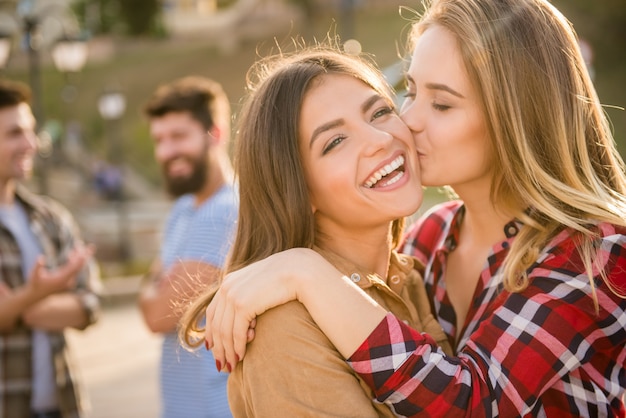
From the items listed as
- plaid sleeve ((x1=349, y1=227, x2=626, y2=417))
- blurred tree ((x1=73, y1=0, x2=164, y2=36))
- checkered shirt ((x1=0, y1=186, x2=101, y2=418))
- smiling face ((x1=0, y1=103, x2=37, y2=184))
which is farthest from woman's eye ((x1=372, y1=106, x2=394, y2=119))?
blurred tree ((x1=73, y1=0, x2=164, y2=36))

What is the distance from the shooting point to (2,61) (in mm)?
9914

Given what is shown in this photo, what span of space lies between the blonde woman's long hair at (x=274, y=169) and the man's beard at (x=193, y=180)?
214cm

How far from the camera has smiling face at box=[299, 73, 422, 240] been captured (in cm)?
253

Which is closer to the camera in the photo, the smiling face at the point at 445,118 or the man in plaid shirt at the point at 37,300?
the smiling face at the point at 445,118

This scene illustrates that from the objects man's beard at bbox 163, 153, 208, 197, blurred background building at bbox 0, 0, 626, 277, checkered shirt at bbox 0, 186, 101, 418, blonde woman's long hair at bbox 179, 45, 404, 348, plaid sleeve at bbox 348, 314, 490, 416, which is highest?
blonde woman's long hair at bbox 179, 45, 404, 348

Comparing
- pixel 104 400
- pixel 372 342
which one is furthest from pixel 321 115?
pixel 104 400

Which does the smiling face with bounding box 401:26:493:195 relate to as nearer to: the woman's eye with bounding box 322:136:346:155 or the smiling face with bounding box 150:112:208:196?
the woman's eye with bounding box 322:136:346:155

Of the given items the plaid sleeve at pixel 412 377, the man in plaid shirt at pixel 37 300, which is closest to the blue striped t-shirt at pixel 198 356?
the man in plaid shirt at pixel 37 300

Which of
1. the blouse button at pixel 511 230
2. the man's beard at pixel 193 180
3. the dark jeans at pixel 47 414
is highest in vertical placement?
the blouse button at pixel 511 230

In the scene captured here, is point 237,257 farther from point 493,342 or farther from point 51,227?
point 51,227

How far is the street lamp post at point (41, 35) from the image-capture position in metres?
10.1

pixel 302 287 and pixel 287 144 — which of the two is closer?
pixel 302 287

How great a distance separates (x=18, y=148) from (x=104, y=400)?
4231mm

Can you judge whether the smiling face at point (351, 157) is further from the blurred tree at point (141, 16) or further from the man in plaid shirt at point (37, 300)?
the blurred tree at point (141, 16)
